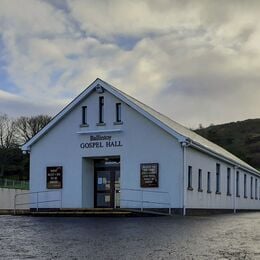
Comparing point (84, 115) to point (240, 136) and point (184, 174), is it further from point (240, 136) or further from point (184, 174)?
point (240, 136)

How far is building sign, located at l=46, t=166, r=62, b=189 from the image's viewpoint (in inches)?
1180

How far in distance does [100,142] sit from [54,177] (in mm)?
3243

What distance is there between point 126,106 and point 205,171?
6.05 m

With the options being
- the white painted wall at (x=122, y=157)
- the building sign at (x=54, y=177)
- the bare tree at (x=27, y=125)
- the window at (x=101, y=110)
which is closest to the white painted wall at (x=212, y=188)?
the white painted wall at (x=122, y=157)

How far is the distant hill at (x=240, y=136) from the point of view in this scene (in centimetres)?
8991

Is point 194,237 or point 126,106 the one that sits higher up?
point 126,106

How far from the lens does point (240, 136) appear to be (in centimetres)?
12044

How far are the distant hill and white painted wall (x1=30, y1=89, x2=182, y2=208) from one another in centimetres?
5684

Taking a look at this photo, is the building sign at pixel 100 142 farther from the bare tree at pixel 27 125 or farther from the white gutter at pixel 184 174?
the bare tree at pixel 27 125

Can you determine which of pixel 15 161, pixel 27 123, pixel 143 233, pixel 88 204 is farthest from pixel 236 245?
pixel 27 123

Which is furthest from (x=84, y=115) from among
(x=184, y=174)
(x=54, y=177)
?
(x=184, y=174)

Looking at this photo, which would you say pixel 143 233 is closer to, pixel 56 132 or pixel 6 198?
pixel 56 132

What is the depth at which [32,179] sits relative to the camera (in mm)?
30812

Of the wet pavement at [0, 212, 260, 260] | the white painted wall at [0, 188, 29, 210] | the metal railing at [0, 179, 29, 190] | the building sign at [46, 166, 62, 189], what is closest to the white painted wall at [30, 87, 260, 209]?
the building sign at [46, 166, 62, 189]
